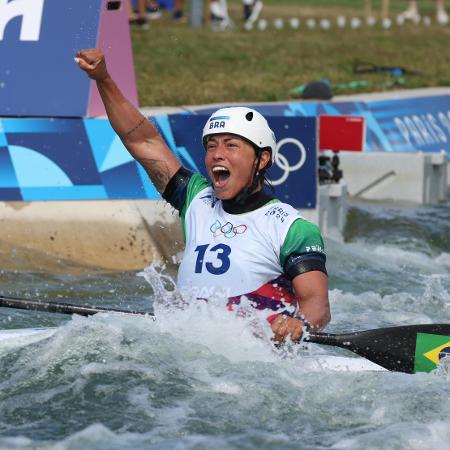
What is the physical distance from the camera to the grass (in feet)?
53.4

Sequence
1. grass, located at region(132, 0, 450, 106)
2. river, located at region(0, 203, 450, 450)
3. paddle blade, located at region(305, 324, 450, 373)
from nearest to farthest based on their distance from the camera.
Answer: river, located at region(0, 203, 450, 450), paddle blade, located at region(305, 324, 450, 373), grass, located at region(132, 0, 450, 106)

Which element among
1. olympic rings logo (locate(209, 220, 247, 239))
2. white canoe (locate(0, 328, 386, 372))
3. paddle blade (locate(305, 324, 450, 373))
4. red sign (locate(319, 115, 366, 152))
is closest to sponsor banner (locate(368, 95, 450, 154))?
red sign (locate(319, 115, 366, 152))

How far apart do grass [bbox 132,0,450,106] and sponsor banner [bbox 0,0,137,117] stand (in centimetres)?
381

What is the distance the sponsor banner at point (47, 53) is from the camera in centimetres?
1052

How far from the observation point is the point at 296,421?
575cm

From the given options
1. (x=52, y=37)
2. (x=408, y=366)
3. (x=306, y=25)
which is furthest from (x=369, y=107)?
(x=306, y=25)

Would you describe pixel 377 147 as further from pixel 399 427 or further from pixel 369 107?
pixel 399 427

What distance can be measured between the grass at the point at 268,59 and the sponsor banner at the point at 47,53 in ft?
12.5

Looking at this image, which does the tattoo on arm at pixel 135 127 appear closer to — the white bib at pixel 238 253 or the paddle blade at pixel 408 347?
Result: the white bib at pixel 238 253

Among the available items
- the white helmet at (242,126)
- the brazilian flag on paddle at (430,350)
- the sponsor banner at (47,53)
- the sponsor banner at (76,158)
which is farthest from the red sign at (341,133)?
the white helmet at (242,126)

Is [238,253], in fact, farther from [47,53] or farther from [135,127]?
[47,53]

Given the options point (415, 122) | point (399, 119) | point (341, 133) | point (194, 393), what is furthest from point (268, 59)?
point (194, 393)

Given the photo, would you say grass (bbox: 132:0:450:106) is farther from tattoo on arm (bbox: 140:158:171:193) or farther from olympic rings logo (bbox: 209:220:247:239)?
olympic rings logo (bbox: 209:220:247:239)

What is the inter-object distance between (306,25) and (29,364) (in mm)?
23457
